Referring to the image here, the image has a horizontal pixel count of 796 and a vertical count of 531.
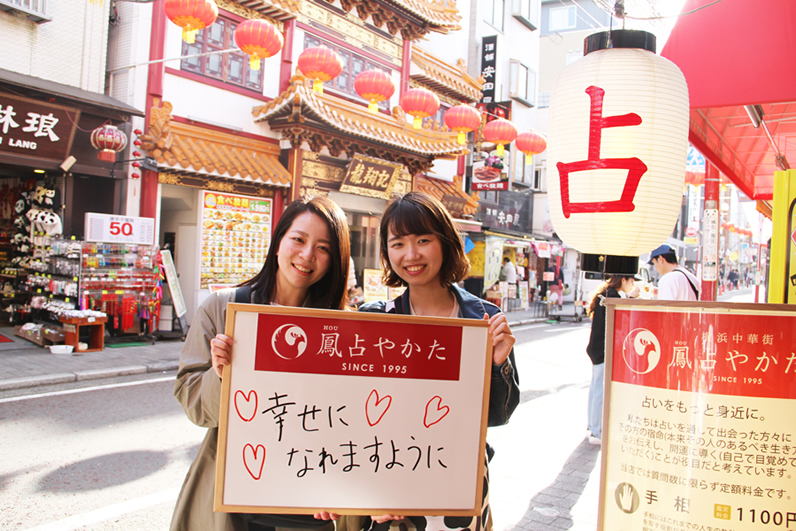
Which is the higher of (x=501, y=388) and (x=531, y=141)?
(x=531, y=141)

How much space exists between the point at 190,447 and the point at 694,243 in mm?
35507

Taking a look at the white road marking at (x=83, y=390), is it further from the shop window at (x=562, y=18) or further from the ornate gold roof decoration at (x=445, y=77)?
the shop window at (x=562, y=18)

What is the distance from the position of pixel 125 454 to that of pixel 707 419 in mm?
4915

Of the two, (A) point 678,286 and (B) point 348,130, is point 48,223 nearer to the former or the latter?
(B) point 348,130

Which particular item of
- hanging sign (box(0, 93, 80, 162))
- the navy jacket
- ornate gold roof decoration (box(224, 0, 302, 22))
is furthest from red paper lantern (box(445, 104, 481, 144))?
the navy jacket

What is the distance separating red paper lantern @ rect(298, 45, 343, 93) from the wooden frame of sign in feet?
31.0

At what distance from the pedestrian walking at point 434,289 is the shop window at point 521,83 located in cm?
2168

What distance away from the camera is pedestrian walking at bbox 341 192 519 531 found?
6.79 feet

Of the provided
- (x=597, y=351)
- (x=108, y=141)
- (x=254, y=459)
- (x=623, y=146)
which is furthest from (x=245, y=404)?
(x=108, y=141)

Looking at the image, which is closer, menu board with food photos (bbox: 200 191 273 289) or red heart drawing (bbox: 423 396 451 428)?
red heart drawing (bbox: 423 396 451 428)

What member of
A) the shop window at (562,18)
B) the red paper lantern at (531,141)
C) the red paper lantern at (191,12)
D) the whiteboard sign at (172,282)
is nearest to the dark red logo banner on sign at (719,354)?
the red paper lantern at (191,12)

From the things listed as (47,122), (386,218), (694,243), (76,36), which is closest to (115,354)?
(47,122)

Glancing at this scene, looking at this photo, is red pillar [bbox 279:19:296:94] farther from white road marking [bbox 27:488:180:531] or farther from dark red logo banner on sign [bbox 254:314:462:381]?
dark red logo banner on sign [bbox 254:314:462:381]

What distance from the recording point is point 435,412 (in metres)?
1.95
